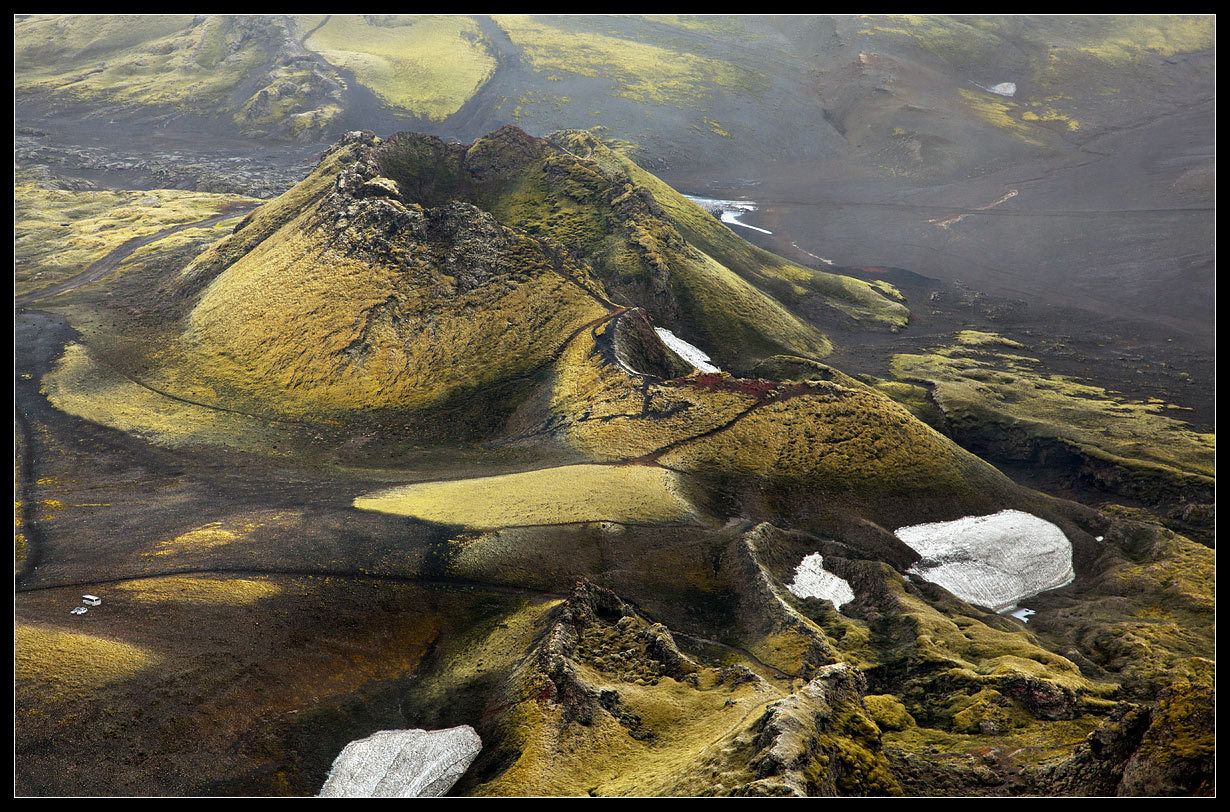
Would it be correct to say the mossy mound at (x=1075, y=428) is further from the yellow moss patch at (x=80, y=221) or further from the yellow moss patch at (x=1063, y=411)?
the yellow moss patch at (x=80, y=221)

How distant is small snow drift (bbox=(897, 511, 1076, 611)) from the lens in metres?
42.0

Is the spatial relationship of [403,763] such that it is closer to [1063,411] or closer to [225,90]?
[1063,411]

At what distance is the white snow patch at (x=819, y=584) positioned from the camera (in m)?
37.7

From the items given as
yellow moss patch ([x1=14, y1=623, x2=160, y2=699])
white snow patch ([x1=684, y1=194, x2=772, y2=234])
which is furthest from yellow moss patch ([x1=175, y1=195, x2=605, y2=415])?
white snow patch ([x1=684, y1=194, x2=772, y2=234])

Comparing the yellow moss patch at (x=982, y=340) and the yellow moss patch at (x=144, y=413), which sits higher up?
the yellow moss patch at (x=144, y=413)

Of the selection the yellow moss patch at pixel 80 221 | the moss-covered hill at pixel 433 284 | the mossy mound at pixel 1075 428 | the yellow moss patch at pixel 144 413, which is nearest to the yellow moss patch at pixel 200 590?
the yellow moss patch at pixel 144 413

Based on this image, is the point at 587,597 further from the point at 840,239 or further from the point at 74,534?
the point at 840,239

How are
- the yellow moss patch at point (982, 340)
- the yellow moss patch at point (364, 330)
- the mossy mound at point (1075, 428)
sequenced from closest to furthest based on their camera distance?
1. the yellow moss patch at point (364, 330)
2. the mossy mound at point (1075, 428)
3. the yellow moss patch at point (982, 340)

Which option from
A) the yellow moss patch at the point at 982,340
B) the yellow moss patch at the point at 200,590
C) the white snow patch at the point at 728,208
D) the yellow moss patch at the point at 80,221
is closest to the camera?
the yellow moss patch at the point at 200,590

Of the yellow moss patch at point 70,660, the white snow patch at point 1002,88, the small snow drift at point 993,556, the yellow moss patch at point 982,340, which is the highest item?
the white snow patch at point 1002,88

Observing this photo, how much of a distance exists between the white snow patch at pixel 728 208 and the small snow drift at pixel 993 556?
105 metres

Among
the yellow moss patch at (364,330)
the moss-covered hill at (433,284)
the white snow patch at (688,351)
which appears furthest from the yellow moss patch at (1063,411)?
the yellow moss patch at (364,330)

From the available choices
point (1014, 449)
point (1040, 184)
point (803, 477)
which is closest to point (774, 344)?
point (1014, 449)

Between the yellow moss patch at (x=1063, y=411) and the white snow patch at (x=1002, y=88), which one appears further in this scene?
the white snow patch at (x=1002, y=88)
